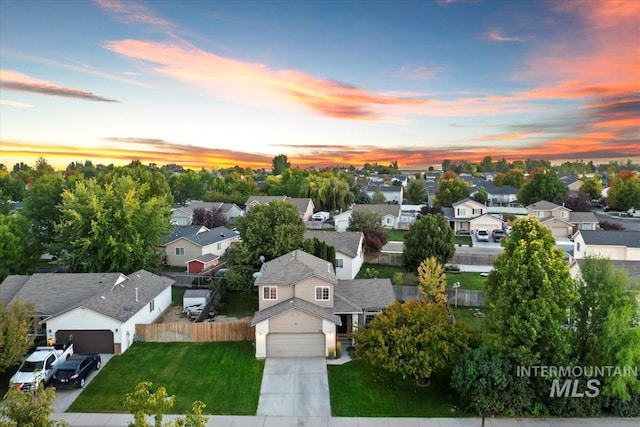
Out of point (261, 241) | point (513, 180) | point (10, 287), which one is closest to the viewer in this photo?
point (10, 287)

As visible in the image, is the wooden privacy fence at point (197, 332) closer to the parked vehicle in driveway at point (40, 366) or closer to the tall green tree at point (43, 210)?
the parked vehicle in driveway at point (40, 366)

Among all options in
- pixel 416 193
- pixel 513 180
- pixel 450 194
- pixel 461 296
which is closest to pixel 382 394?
pixel 461 296

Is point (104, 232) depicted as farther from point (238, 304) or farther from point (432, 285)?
point (432, 285)

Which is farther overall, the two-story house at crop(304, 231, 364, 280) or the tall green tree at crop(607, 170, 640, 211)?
the tall green tree at crop(607, 170, 640, 211)

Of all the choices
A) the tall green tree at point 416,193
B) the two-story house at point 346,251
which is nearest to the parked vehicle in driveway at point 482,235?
the two-story house at point 346,251

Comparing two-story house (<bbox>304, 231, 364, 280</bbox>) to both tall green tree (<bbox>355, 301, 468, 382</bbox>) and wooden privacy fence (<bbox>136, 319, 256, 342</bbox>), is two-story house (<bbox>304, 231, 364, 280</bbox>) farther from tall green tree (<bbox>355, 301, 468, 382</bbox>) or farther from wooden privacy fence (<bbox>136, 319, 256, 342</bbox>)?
tall green tree (<bbox>355, 301, 468, 382</bbox>)

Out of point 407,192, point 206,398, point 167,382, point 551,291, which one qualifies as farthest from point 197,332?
point 407,192

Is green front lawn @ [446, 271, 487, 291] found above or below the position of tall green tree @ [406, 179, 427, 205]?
below

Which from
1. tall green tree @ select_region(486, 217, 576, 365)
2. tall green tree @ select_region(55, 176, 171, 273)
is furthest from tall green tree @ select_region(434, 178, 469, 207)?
tall green tree @ select_region(486, 217, 576, 365)
